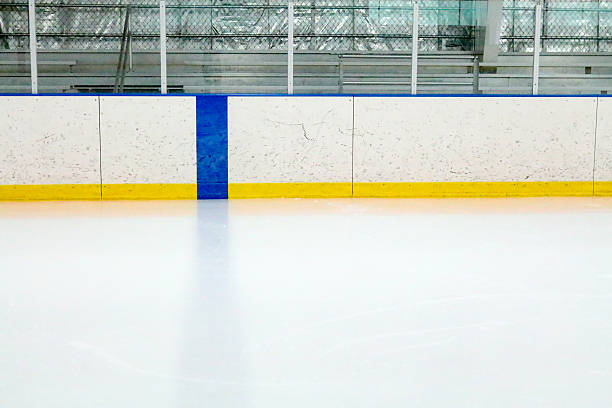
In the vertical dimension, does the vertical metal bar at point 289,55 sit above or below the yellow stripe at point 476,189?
above

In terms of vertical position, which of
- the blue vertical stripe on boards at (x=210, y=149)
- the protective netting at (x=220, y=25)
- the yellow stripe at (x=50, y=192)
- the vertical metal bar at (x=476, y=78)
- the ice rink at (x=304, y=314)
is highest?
the protective netting at (x=220, y=25)

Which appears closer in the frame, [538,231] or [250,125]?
[538,231]

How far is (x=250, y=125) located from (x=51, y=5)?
3231 mm

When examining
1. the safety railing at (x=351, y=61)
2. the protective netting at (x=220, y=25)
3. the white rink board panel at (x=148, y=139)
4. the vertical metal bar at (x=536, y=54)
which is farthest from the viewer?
the protective netting at (x=220, y=25)

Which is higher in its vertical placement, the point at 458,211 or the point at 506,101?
the point at 506,101

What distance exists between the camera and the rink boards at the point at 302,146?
7676 mm

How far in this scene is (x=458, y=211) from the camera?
22.8 ft

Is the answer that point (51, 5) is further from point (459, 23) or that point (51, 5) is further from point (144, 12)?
point (459, 23)

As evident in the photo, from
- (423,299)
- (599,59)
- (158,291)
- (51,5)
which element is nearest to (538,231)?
(423,299)

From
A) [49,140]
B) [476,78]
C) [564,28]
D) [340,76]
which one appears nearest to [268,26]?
[340,76]

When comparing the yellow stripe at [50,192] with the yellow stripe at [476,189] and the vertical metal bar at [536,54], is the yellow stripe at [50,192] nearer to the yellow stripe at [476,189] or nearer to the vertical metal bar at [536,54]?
the yellow stripe at [476,189]

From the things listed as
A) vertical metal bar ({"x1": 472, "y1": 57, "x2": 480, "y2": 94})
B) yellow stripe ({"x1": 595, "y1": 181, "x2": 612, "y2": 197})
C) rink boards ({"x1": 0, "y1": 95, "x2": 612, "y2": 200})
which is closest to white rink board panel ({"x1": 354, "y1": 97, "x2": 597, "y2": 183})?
rink boards ({"x1": 0, "y1": 95, "x2": 612, "y2": 200})

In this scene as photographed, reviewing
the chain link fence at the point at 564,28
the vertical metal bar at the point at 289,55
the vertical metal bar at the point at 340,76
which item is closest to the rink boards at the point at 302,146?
the vertical metal bar at the point at 289,55

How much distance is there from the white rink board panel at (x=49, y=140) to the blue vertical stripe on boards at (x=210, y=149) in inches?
40.1
